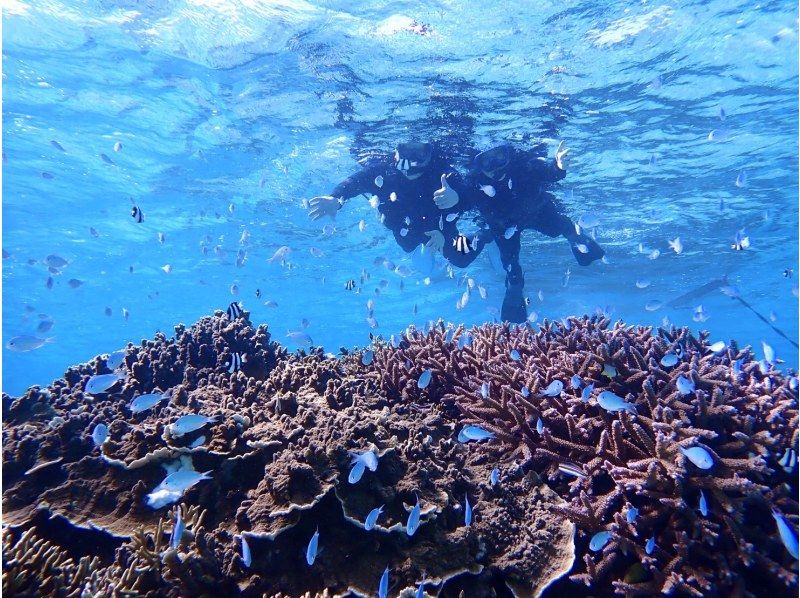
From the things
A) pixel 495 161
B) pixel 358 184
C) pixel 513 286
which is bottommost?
pixel 513 286

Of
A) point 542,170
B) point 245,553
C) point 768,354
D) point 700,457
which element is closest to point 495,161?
point 542,170

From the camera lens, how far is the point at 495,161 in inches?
563

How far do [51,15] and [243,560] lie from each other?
17.3m

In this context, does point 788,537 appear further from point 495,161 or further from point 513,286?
point 495,161

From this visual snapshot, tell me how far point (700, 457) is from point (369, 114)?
15890 mm

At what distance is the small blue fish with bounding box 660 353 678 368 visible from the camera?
4.60 meters

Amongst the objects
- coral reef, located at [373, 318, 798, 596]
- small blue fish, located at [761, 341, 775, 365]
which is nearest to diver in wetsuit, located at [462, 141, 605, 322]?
small blue fish, located at [761, 341, 775, 365]

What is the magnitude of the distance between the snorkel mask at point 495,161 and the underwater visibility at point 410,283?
5.6 inches

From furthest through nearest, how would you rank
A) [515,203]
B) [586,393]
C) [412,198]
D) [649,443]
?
[515,203] < [412,198] < [586,393] < [649,443]

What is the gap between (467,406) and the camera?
494 centimetres

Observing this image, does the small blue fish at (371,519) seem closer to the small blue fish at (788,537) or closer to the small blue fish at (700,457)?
the small blue fish at (700,457)

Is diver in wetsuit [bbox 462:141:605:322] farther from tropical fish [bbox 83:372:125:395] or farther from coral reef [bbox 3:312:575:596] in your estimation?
tropical fish [bbox 83:372:125:395]

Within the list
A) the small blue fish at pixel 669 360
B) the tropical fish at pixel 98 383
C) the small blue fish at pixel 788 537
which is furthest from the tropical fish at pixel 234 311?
the small blue fish at pixel 788 537

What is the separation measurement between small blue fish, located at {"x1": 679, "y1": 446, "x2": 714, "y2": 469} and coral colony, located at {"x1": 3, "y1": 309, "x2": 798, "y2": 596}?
0.06 feet
